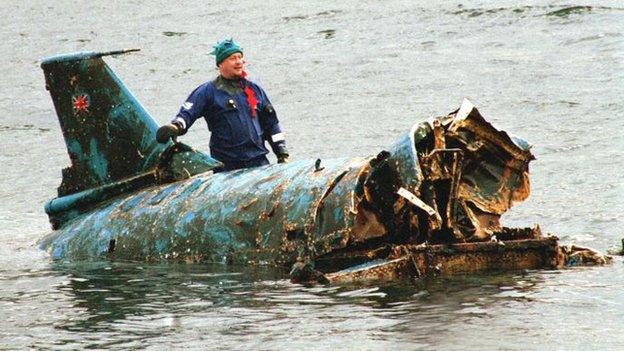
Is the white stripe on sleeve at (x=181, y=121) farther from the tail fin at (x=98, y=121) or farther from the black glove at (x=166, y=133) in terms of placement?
the tail fin at (x=98, y=121)

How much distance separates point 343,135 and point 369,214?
37.9 feet

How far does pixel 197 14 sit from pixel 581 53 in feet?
36.1

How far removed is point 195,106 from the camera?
46.4 ft

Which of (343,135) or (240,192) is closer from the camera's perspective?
(240,192)

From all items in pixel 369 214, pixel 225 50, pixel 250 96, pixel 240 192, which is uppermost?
pixel 225 50

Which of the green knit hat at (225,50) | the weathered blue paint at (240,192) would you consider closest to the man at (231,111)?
the green knit hat at (225,50)

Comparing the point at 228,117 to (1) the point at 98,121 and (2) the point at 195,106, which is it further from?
(1) the point at 98,121

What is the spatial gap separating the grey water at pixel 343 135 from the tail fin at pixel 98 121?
1.17 meters

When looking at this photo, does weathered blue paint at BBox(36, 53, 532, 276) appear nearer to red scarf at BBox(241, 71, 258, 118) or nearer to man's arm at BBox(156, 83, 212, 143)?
man's arm at BBox(156, 83, 212, 143)

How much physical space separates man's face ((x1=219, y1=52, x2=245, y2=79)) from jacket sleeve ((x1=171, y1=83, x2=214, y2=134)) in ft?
0.77

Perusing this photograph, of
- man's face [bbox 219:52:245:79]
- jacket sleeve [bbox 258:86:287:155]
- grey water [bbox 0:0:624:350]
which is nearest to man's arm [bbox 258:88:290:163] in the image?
jacket sleeve [bbox 258:86:287:155]

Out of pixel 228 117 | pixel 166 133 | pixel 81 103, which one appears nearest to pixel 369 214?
pixel 166 133

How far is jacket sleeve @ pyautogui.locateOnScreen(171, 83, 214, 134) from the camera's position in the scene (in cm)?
1404

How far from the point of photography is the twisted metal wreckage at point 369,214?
11758mm
